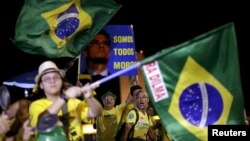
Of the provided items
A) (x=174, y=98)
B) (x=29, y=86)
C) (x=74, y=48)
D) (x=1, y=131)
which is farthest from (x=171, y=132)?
(x=29, y=86)

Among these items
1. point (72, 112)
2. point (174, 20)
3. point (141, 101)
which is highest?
point (174, 20)

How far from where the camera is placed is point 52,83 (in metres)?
6.08

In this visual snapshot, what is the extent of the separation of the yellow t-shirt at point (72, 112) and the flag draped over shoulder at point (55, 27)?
2554mm

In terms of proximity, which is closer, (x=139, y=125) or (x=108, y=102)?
(x=139, y=125)

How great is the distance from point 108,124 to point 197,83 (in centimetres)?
410

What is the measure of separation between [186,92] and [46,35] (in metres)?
3.58

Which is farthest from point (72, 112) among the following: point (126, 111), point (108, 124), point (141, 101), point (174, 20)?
point (174, 20)

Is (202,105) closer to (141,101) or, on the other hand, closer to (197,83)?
(197,83)

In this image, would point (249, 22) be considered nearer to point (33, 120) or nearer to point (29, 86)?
point (29, 86)

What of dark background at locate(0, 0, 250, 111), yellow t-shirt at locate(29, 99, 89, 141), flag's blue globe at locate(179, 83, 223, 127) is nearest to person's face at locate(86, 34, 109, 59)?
yellow t-shirt at locate(29, 99, 89, 141)

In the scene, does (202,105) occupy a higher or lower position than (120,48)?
lower

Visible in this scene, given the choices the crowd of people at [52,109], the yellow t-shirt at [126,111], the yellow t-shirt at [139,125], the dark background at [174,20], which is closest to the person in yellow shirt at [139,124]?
the yellow t-shirt at [139,125]

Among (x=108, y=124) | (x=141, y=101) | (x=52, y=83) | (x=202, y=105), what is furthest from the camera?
(x=108, y=124)

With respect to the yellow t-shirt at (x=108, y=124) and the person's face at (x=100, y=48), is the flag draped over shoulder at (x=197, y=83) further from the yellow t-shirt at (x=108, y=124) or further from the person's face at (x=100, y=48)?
the person's face at (x=100, y=48)
